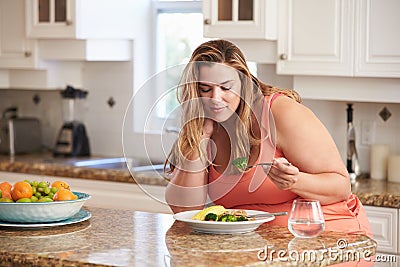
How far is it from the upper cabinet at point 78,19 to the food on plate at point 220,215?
2.36 metres

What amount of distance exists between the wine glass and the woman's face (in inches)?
16.4

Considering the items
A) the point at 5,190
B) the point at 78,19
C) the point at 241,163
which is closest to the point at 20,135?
the point at 78,19

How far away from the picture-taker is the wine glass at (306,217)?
7.07ft

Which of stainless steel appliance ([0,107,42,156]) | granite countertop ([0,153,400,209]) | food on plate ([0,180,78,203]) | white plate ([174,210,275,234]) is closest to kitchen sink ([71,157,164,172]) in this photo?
granite countertop ([0,153,400,209])

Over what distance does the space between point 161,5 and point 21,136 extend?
1181mm

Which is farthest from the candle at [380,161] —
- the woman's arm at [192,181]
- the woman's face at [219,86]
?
the woman's face at [219,86]

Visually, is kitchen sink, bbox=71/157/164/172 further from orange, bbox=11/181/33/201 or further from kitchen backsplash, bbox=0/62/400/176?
orange, bbox=11/181/33/201

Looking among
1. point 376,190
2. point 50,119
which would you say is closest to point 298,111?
point 376,190

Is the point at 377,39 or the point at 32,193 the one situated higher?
the point at 377,39

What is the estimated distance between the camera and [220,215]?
2318mm

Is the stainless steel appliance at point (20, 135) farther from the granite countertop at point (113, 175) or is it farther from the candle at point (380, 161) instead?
the candle at point (380, 161)

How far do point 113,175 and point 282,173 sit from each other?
6.33ft

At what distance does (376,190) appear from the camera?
358 centimetres

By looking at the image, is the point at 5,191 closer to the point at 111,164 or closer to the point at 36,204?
the point at 36,204
